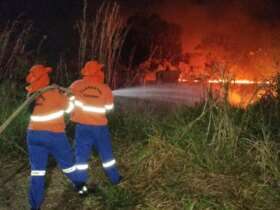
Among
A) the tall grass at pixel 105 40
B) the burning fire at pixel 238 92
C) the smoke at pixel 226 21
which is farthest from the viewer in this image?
the smoke at pixel 226 21

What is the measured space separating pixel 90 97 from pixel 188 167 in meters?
1.53

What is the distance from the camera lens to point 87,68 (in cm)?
732

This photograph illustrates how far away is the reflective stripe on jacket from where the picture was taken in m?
7.32

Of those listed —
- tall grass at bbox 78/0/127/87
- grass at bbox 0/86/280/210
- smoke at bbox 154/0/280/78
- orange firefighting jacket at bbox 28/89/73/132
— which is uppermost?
smoke at bbox 154/0/280/78

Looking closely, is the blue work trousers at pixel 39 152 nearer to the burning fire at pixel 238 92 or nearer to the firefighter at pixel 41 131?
the firefighter at pixel 41 131

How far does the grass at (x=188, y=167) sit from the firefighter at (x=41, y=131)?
0.41m

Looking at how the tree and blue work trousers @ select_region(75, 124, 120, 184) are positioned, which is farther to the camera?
the tree

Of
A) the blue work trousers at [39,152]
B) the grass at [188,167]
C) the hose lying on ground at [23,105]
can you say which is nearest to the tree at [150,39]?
the grass at [188,167]

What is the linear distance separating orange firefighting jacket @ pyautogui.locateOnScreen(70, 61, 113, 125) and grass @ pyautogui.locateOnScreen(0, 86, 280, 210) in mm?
895

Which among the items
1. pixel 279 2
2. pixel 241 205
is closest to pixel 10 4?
pixel 279 2

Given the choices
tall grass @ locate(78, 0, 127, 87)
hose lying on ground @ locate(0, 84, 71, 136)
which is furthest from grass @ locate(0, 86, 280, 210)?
tall grass @ locate(78, 0, 127, 87)

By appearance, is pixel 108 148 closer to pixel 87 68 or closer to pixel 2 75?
pixel 87 68

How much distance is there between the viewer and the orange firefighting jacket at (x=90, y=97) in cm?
732

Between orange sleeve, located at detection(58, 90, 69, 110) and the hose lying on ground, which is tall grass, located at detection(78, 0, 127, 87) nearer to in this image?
orange sleeve, located at detection(58, 90, 69, 110)
